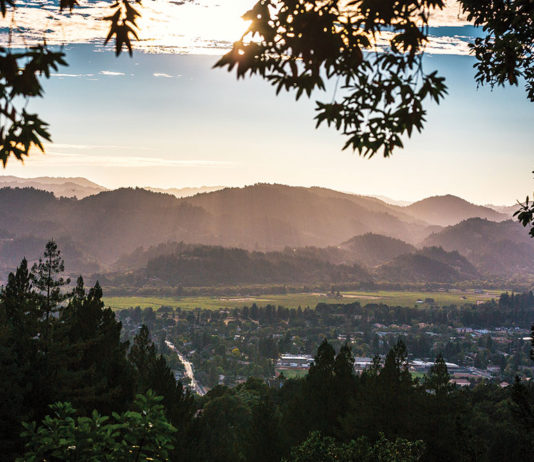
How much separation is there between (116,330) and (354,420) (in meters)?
16.5

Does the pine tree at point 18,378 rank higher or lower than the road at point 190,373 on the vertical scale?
higher

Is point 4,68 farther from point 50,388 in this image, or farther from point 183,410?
point 183,410

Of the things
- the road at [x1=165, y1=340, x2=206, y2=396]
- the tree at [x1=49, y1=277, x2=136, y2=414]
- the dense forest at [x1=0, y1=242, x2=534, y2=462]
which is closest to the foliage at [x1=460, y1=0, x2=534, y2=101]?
the dense forest at [x1=0, y1=242, x2=534, y2=462]

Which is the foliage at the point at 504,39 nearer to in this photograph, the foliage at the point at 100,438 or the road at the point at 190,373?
the foliage at the point at 100,438

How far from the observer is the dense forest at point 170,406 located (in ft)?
39.4

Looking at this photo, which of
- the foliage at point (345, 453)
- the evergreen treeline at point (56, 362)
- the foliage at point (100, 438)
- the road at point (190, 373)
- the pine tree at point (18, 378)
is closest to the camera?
the foliage at point (100, 438)

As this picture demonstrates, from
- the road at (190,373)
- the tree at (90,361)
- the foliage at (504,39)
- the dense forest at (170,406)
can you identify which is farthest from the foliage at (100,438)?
the road at (190,373)

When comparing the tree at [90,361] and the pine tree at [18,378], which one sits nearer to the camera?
the pine tree at [18,378]

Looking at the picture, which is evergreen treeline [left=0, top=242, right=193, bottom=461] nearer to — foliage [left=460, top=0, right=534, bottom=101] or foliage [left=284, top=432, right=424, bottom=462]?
foliage [left=284, top=432, right=424, bottom=462]

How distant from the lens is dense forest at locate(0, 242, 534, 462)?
39.4 feet

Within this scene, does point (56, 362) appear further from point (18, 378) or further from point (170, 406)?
point (170, 406)

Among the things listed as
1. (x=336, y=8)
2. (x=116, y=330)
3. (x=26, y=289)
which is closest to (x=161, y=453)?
(x=336, y=8)

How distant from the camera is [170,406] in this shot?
30.9 metres

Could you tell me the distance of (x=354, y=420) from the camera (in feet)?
93.4
